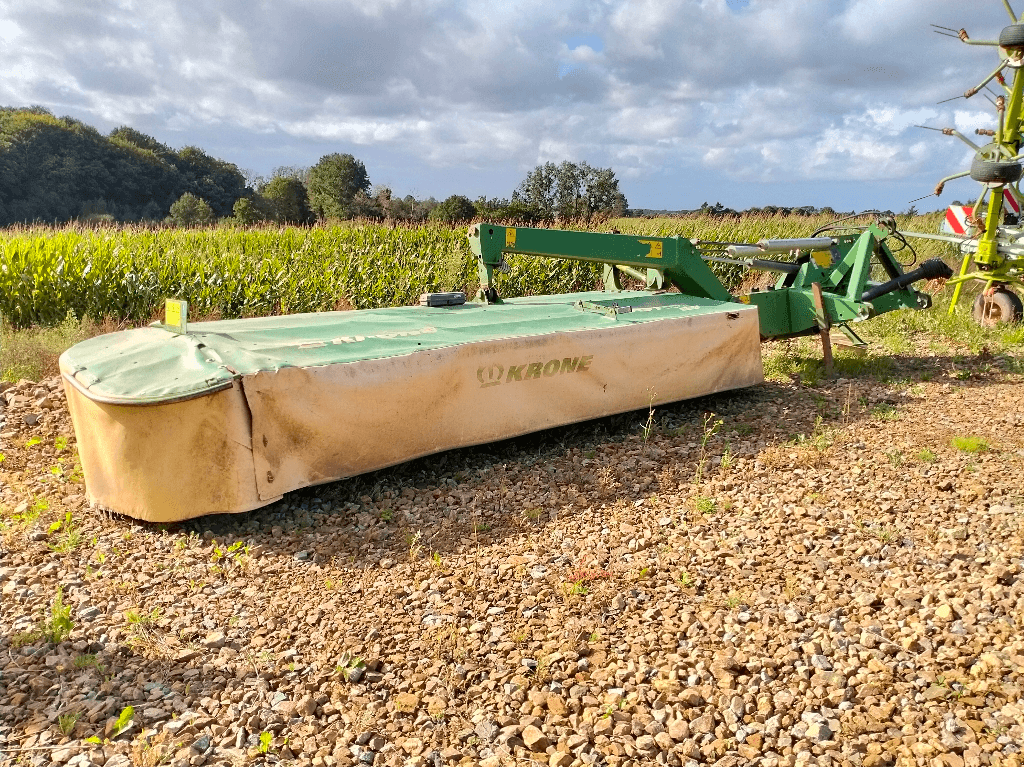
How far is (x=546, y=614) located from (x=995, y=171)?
7.95 metres

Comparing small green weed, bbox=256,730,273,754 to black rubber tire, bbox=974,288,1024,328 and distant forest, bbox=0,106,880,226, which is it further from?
distant forest, bbox=0,106,880,226

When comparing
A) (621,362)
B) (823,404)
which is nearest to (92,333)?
(621,362)

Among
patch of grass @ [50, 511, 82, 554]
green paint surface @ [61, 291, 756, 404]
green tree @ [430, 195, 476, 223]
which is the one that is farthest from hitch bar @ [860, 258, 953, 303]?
green tree @ [430, 195, 476, 223]

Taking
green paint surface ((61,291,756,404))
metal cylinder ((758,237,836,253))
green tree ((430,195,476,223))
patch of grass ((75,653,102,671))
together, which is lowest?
patch of grass ((75,653,102,671))

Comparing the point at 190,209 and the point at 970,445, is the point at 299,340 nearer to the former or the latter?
the point at 970,445

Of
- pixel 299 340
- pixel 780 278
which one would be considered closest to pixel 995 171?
A: pixel 780 278

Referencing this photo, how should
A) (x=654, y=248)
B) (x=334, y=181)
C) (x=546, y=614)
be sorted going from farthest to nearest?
(x=334, y=181) → (x=654, y=248) → (x=546, y=614)

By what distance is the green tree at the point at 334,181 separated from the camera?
37.2 metres

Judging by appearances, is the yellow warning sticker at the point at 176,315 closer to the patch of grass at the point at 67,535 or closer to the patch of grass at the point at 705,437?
the patch of grass at the point at 67,535

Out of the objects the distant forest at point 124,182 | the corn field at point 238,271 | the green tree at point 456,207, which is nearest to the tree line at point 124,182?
the distant forest at point 124,182

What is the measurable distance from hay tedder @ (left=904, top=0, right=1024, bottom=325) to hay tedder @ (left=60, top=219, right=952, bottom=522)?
2736mm

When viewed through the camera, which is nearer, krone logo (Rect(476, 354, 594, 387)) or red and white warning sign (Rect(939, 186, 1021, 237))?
krone logo (Rect(476, 354, 594, 387))

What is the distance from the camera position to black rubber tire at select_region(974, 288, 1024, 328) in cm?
874

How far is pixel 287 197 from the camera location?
41281mm
